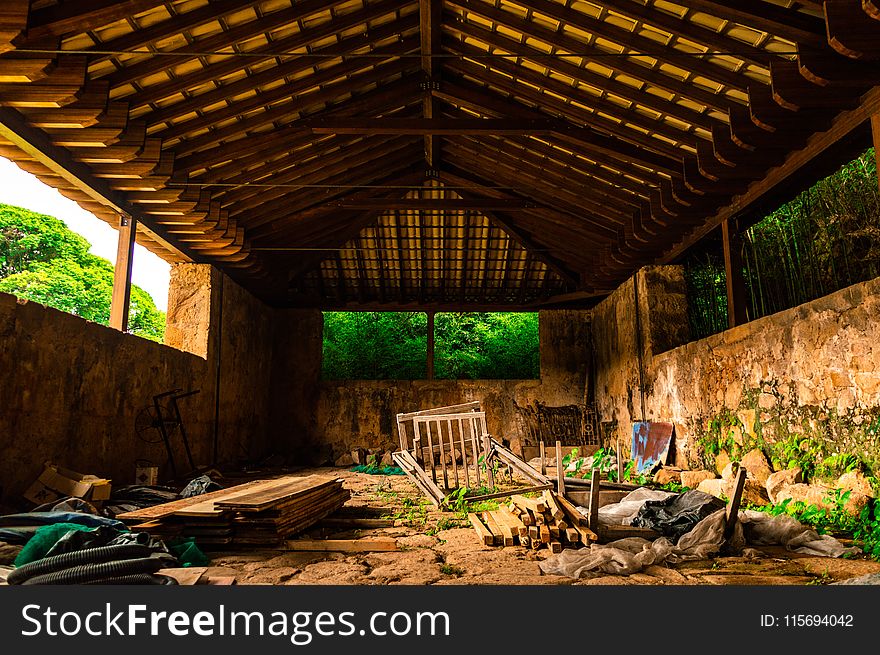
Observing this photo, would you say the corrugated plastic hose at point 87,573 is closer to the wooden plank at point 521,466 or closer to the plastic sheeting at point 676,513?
the plastic sheeting at point 676,513

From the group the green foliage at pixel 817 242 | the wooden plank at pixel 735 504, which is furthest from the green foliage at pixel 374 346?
the wooden plank at pixel 735 504

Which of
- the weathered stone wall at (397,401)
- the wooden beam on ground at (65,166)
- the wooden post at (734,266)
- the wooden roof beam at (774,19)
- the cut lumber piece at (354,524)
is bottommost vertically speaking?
the cut lumber piece at (354,524)

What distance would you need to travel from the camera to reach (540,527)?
5.32m

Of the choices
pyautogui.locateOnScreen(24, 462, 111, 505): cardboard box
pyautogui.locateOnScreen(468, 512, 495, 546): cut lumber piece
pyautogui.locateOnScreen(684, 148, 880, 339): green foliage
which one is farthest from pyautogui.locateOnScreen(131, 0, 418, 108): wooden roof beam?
pyautogui.locateOnScreen(684, 148, 880, 339): green foliage

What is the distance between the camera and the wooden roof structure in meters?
5.55

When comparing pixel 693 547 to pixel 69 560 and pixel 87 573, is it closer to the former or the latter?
pixel 87 573

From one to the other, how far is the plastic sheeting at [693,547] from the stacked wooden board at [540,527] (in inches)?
12.8

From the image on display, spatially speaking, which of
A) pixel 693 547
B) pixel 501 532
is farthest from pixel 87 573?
pixel 693 547

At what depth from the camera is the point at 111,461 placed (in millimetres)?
7926

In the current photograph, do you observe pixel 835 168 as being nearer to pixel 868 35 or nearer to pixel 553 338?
pixel 868 35

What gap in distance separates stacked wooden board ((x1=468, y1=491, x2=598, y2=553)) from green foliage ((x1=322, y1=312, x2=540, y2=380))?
14932mm

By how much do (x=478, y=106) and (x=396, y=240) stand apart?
599cm

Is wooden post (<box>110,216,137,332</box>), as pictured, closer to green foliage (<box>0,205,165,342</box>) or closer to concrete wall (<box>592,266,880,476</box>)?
concrete wall (<box>592,266,880,476</box>)

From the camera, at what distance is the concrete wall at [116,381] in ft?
20.1
